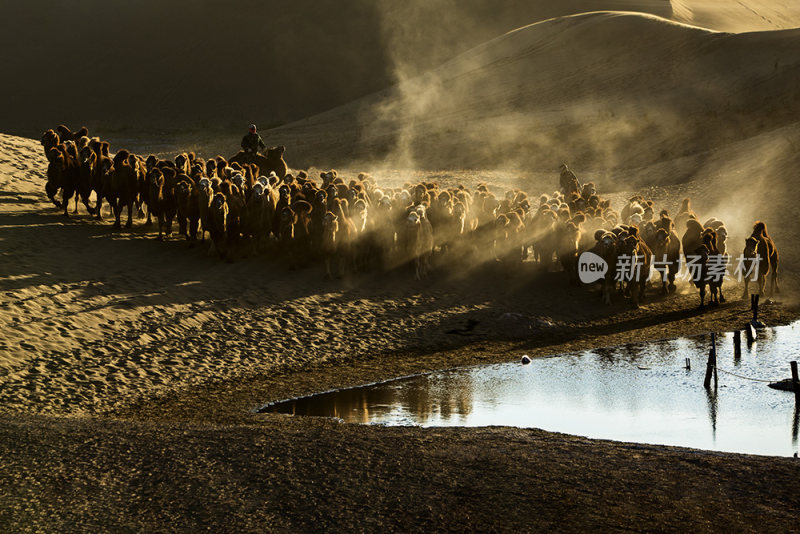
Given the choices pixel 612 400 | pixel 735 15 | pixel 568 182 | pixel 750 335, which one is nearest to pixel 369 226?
pixel 750 335

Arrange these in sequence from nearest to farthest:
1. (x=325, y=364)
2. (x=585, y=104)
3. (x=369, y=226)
→ (x=325, y=364)
(x=369, y=226)
(x=585, y=104)

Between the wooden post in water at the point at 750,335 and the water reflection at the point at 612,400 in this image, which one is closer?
the water reflection at the point at 612,400

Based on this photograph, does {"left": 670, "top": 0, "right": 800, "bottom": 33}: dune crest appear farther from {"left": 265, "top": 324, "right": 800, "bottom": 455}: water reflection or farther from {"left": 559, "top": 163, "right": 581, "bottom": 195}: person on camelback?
{"left": 265, "top": 324, "right": 800, "bottom": 455}: water reflection

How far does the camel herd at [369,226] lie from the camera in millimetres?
21422

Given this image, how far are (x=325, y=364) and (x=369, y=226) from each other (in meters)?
6.02

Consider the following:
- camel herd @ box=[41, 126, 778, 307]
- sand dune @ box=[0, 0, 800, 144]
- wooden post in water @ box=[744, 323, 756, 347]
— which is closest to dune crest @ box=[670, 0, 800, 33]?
sand dune @ box=[0, 0, 800, 144]

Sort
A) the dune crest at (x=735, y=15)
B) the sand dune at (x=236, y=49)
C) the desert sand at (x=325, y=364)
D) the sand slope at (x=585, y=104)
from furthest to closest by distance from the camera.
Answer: the sand dune at (x=236, y=49) → the dune crest at (x=735, y=15) → the sand slope at (x=585, y=104) → the desert sand at (x=325, y=364)

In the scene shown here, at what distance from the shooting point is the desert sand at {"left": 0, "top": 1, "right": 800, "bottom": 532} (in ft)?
32.1

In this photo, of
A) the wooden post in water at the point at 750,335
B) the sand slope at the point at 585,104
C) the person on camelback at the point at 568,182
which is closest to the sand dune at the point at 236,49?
the sand slope at the point at 585,104

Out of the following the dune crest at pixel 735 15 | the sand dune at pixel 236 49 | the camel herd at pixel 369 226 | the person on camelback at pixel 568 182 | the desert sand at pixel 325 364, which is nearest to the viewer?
the desert sand at pixel 325 364

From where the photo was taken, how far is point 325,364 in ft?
55.4

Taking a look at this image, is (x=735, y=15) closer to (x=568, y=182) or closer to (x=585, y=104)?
(x=585, y=104)

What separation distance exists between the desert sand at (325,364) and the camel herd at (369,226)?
22.2 inches

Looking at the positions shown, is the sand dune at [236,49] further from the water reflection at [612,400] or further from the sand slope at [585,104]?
the water reflection at [612,400]
